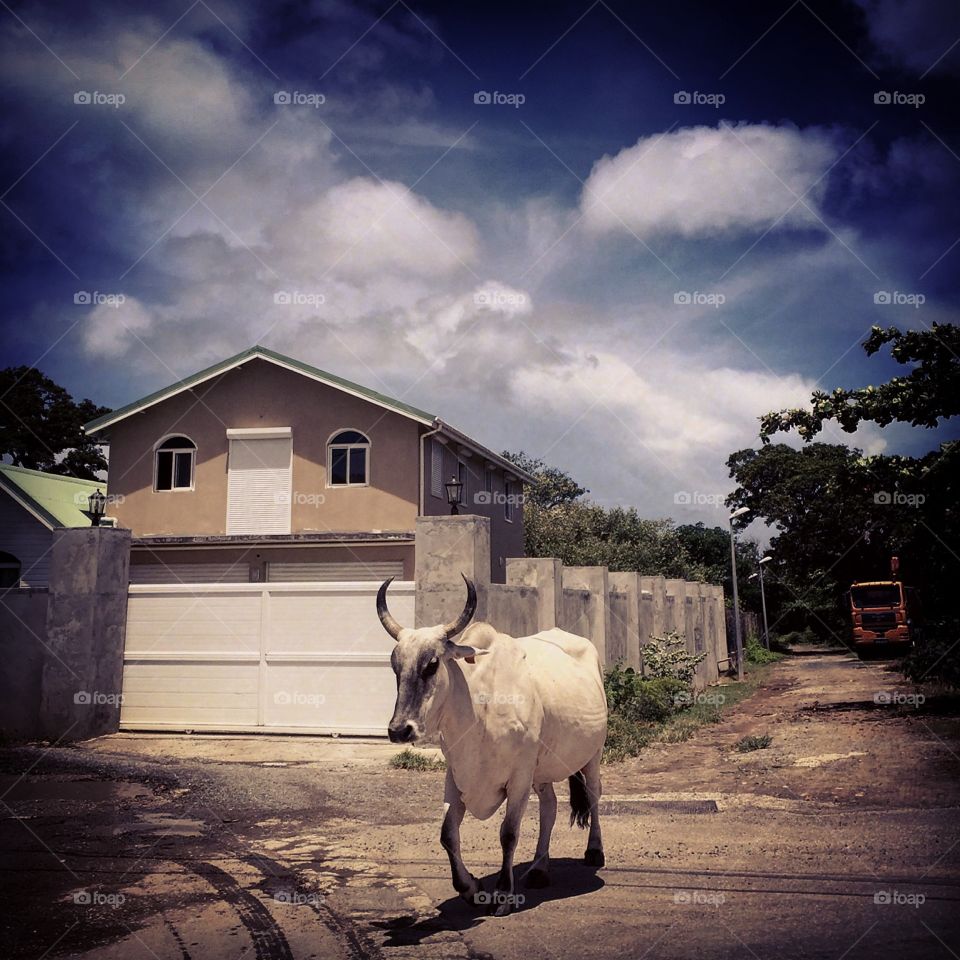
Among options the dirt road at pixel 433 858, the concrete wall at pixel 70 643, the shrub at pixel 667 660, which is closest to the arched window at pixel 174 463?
the concrete wall at pixel 70 643

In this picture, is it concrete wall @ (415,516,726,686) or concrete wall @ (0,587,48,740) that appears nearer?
concrete wall @ (415,516,726,686)

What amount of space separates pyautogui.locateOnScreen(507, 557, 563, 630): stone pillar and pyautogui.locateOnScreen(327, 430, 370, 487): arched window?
9761 mm

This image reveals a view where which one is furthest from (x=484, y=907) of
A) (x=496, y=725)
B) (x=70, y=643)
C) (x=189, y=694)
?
(x=70, y=643)

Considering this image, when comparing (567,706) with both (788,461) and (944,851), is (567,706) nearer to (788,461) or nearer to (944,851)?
(944,851)

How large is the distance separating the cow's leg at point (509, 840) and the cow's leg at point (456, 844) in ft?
0.52

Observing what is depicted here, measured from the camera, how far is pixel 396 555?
23.4m

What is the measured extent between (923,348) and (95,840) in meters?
14.3

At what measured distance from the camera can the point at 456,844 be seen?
6016 mm

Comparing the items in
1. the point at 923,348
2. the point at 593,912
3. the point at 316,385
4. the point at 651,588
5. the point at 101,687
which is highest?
the point at 316,385

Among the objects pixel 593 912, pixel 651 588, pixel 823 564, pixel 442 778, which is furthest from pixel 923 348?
pixel 823 564

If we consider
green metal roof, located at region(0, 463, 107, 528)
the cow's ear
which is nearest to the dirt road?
the cow's ear

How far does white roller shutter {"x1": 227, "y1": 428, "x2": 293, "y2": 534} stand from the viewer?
24719 millimetres

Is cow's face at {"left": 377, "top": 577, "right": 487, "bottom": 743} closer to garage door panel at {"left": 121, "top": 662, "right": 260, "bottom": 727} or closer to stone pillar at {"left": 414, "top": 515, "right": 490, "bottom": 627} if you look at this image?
stone pillar at {"left": 414, "top": 515, "right": 490, "bottom": 627}

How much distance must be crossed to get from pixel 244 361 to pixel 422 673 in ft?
67.5
